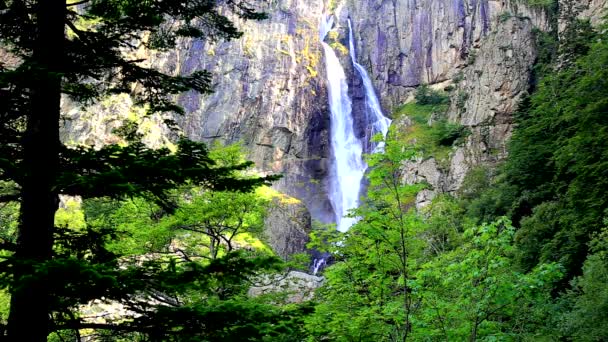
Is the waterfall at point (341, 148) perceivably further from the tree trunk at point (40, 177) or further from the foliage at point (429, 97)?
the tree trunk at point (40, 177)

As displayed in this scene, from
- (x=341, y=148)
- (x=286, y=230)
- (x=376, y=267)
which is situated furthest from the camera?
(x=341, y=148)

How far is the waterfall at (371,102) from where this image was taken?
5366 cm

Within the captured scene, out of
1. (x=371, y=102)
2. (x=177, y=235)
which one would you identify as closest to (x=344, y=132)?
(x=371, y=102)

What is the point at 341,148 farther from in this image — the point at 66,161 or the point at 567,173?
the point at 66,161

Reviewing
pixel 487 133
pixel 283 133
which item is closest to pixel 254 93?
pixel 283 133

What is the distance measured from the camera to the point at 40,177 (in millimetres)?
3604

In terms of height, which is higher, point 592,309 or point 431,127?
point 431,127

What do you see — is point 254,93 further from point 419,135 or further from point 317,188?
point 419,135

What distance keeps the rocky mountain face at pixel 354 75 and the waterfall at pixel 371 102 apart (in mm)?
1104

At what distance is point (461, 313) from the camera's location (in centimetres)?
684

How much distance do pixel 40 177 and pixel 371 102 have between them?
56.0 metres

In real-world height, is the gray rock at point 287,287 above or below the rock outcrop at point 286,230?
above

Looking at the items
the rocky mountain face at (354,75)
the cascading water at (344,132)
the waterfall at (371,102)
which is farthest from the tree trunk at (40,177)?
the waterfall at (371,102)

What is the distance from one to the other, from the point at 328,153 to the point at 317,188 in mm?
4653
